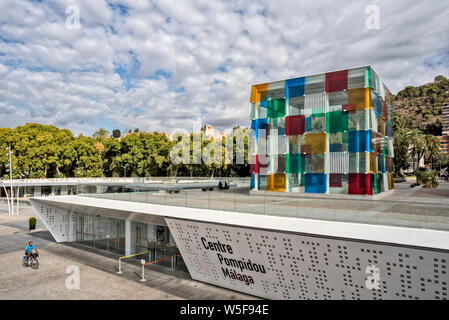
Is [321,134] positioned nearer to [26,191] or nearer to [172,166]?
[172,166]

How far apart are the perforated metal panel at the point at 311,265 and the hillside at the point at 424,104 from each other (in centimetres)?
16105

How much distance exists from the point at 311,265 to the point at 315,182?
16165 mm

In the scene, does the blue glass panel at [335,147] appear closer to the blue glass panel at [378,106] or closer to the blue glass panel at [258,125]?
the blue glass panel at [378,106]

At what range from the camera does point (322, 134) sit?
2627 centimetres

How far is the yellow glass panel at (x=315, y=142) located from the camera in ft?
86.0

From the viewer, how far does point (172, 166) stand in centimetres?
7288

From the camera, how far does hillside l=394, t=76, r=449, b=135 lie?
14960 centimetres

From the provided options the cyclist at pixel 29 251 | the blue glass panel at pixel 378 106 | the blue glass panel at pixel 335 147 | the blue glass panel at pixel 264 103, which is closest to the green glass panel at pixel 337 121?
the blue glass panel at pixel 335 147

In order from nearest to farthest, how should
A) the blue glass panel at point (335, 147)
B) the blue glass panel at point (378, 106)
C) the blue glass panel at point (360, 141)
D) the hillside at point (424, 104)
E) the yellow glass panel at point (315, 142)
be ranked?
the blue glass panel at point (360, 141), the blue glass panel at point (335, 147), the yellow glass panel at point (315, 142), the blue glass panel at point (378, 106), the hillside at point (424, 104)

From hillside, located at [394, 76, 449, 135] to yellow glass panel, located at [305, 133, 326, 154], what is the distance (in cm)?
14542

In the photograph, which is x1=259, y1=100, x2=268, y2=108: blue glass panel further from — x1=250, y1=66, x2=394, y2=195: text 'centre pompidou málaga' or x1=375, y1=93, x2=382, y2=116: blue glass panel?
x1=375, y1=93, x2=382, y2=116: blue glass panel

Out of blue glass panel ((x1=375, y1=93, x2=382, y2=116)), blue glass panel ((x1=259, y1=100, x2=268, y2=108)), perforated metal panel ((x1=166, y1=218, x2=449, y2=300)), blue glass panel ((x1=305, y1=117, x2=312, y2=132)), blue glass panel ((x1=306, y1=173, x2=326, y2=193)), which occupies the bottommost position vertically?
perforated metal panel ((x1=166, y1=218, x2=449, y2=300))

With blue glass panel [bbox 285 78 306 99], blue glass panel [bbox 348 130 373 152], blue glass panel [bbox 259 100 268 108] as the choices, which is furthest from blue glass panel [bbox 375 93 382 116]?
blue glass panel [bbox 259 100 268 108]

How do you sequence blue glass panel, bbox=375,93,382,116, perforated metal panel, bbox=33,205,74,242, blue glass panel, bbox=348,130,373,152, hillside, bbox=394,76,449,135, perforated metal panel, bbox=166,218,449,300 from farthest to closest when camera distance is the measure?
1. hillside, bbox=394,76,449,135
2. blue glass panel, bbox=375,93,382,116
3. blue glass panel, bbox=348,130,373,152
4. perforated metal panel, bbox=33,205,74,242
5. perforated metal panel, bbox=166,218,449,300
